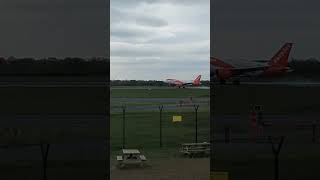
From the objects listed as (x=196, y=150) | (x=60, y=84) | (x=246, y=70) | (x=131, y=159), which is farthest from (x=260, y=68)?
(x=196, y=150)

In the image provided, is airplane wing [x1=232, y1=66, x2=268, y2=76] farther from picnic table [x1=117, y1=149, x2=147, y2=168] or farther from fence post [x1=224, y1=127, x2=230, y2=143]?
picnic table [x1=117, y1=149, x2=147, y2=168]

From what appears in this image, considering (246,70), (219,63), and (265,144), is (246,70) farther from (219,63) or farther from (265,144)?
(265,144)

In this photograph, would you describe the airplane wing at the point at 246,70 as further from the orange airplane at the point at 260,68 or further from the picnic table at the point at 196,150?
the picnic table at the point at 196,150

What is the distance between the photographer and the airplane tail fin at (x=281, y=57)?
456 cm

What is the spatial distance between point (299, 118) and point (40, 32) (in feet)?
8.49

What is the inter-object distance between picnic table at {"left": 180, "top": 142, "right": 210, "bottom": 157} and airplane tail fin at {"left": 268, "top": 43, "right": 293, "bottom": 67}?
3.75 meters

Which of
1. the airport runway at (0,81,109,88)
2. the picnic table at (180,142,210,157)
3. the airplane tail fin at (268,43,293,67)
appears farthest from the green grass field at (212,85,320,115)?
the picnic table at (180,142,210,157)

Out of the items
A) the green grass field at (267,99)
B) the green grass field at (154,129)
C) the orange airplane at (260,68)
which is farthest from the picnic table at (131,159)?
the orange airplane at (260,68)

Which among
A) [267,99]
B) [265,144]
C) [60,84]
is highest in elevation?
[60,84]

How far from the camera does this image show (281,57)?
4590mm

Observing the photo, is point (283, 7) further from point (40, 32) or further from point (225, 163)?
point (40, 32)

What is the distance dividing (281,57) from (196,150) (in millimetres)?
3969

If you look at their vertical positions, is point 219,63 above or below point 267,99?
above

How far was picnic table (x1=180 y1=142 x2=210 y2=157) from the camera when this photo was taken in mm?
8216
